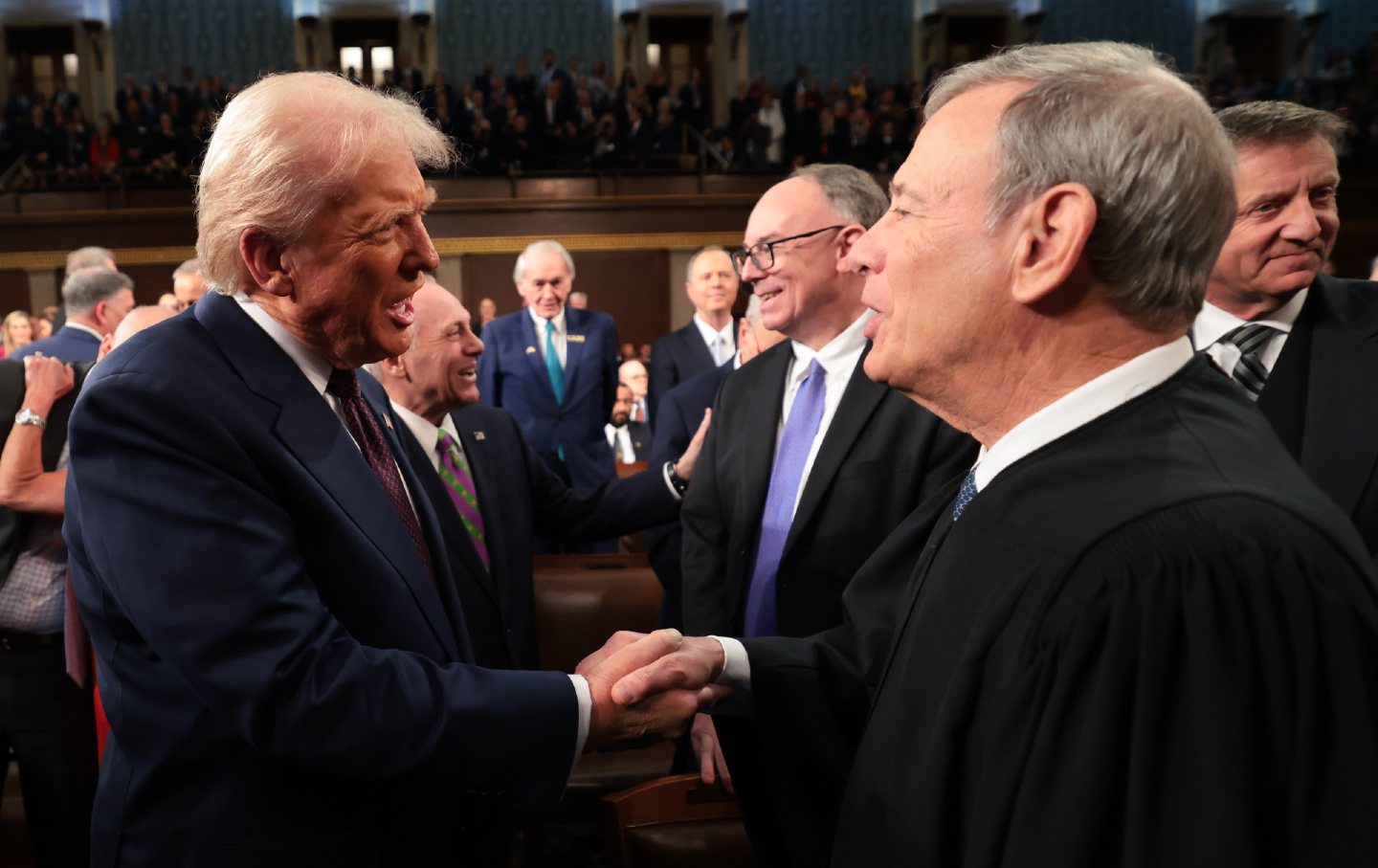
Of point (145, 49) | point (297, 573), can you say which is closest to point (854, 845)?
point (297, 573)

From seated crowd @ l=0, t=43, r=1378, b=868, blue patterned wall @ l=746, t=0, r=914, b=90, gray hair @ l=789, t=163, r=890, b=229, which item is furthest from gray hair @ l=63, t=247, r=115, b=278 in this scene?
blue patterned wall @ l=746, t=0, r=914, b=90

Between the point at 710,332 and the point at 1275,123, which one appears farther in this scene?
the point at 710,332

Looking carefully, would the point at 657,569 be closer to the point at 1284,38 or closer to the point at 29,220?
the point at 29,220

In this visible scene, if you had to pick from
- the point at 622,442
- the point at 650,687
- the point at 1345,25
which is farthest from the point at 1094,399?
the point at 1345,25

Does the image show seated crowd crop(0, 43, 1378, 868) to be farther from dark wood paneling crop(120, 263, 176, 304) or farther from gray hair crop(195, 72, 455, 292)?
dark wood paneling crop(120, 263, 176, 304)

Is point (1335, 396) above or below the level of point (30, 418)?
above

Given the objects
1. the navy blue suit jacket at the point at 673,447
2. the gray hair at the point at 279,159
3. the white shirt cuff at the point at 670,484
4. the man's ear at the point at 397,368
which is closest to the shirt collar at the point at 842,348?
the white shirt cuff at the point at 670,484

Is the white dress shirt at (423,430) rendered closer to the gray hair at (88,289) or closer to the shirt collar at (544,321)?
the gray hair at (88,289)

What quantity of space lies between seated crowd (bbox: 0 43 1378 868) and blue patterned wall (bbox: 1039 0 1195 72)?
59.1 ft

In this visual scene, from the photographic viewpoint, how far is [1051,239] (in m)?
1.19

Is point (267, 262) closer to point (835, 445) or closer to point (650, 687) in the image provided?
point (650, 687)

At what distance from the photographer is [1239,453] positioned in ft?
3.51

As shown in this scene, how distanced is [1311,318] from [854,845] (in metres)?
1.59

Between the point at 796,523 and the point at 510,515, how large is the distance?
2.80 feet
